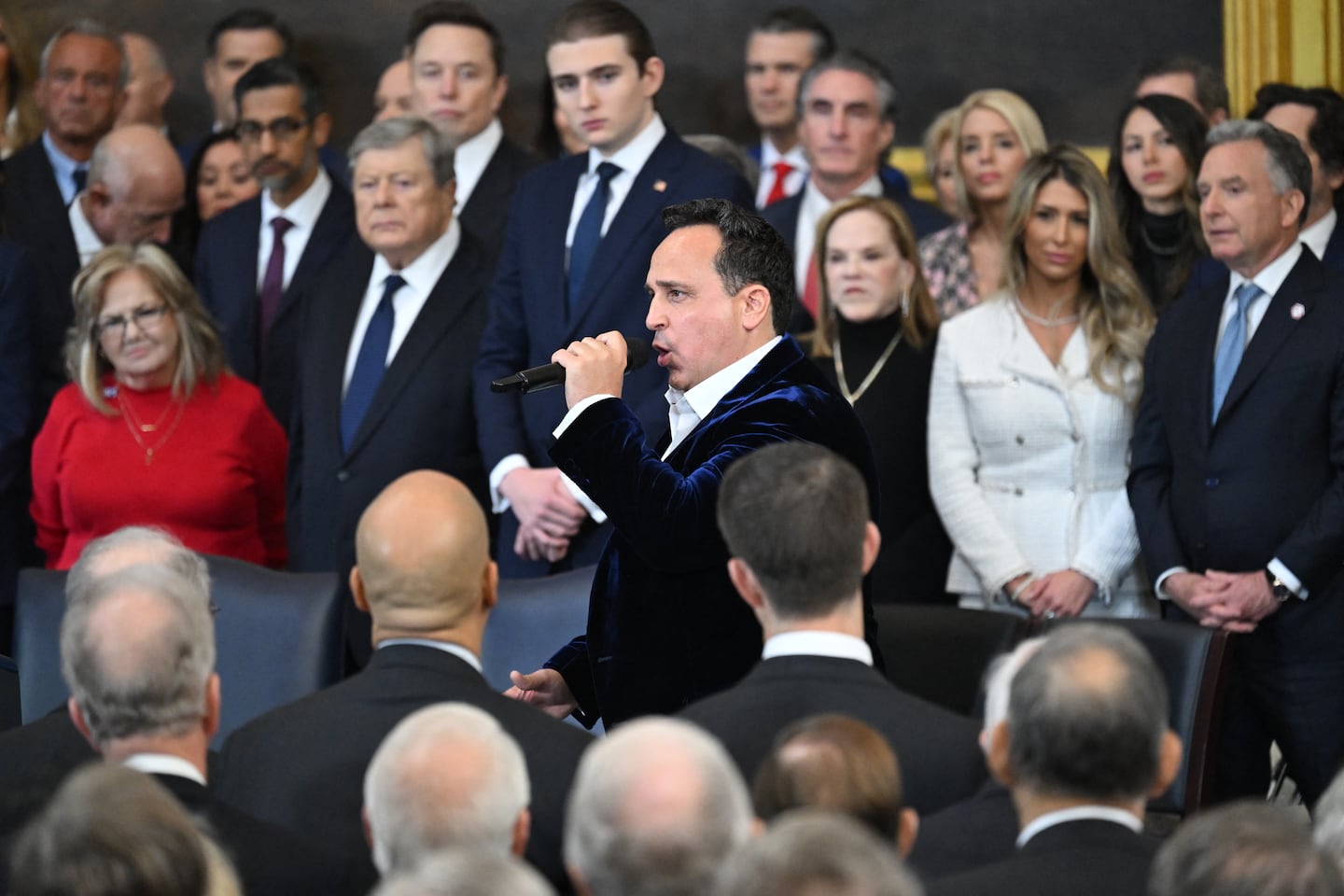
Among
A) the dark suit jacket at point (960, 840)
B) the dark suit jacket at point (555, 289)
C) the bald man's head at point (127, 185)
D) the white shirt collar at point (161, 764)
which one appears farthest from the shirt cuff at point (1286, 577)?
the bald man's head at point (127, 185)

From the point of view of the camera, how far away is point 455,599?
2.85 metres

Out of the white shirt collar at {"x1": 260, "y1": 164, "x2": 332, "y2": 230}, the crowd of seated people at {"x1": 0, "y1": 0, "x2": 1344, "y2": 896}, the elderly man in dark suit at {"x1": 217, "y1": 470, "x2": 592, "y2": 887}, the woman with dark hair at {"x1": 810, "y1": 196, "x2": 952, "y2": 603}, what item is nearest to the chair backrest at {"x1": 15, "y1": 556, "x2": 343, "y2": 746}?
the crowd of seated people at {"x1": 0, "y1": 0, "x2": 1344, "y2": 896}

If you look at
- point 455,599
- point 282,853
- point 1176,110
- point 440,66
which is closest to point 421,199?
point 440,66

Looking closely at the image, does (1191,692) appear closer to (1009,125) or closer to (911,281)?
(911,281)

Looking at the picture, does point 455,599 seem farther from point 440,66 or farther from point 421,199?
point 440,66

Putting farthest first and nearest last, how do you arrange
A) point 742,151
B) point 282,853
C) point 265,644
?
1. point 742,151
2. point 265,644
3. point 282,853

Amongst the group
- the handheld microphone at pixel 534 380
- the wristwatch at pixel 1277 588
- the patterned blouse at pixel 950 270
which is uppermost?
the patterned blouse at pixel 950 270

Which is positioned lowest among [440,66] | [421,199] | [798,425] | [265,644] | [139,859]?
[265,644]

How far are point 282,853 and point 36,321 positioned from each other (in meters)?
3.27

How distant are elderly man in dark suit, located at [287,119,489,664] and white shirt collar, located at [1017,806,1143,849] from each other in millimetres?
2941

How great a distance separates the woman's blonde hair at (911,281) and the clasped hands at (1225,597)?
0.97 m

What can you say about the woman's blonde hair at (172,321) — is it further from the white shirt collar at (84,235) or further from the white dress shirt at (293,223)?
the white shirt collar at (84,235)

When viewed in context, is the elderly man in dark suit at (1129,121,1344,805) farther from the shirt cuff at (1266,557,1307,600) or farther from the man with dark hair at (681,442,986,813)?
the man with dark hair at (681,442,986,813)

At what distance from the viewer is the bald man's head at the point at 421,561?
283cm
